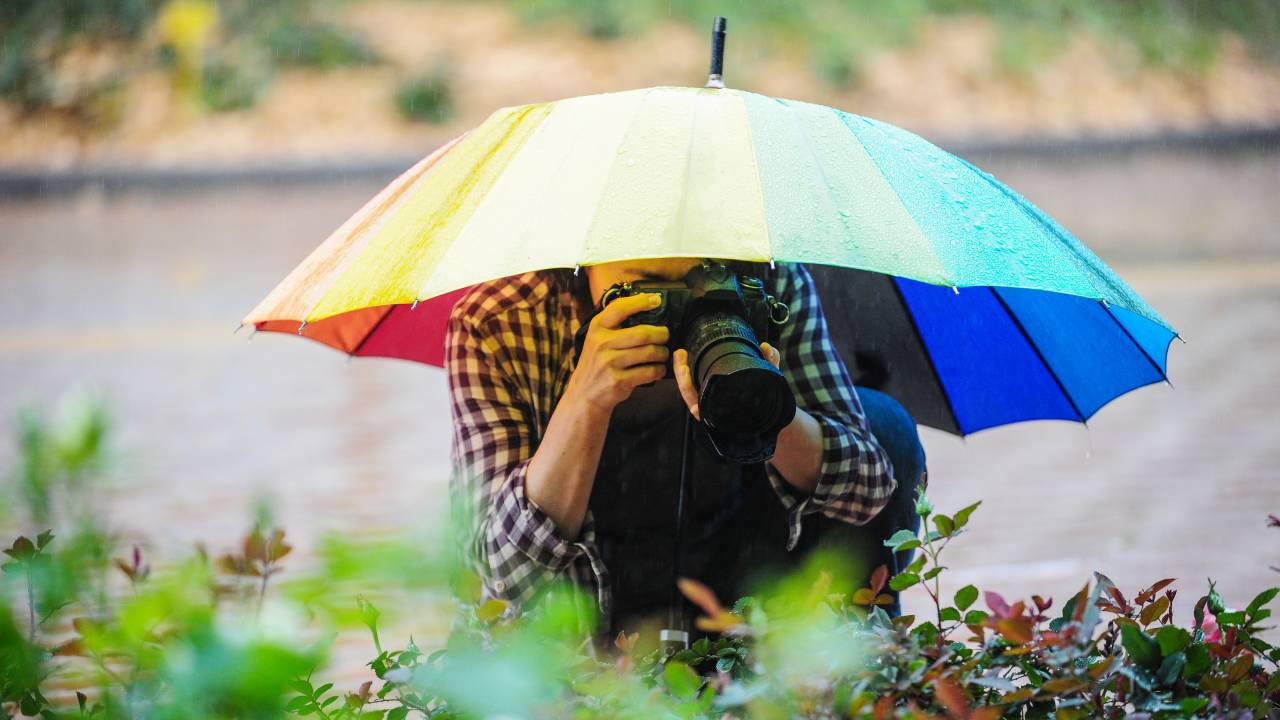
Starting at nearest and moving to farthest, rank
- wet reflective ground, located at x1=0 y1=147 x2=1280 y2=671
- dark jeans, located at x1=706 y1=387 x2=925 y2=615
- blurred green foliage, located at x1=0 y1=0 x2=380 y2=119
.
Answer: dark jeans, located at x1=706 y1=387 x2=925 y2=615, wet reflective ground, located at x1=0 y1=147 x2=1280 y2=671, blurred green foliage, located at x1=0 y1=0 x2=380 y2=119

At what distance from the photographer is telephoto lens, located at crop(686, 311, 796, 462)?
1.46m

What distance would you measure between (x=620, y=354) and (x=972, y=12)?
16.2 meters

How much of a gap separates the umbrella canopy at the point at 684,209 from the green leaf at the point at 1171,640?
1.49 ft

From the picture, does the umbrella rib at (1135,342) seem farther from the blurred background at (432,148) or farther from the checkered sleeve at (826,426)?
the blurred background at (432,148)

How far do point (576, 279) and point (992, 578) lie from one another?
2261 millimetres

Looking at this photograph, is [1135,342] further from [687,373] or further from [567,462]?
[567,462]

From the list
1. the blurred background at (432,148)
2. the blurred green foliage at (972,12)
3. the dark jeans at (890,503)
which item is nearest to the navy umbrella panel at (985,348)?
the dark jeans at (890,503)

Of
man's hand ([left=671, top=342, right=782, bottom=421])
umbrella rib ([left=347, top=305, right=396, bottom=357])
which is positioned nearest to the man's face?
man's hand ([left=671, top=342, right=782, bottom=421])

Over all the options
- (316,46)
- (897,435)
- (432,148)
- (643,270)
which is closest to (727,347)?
(643,270)

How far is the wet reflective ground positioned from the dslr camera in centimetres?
52

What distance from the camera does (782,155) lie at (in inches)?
61.4

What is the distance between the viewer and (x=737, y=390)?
1456 millimetres

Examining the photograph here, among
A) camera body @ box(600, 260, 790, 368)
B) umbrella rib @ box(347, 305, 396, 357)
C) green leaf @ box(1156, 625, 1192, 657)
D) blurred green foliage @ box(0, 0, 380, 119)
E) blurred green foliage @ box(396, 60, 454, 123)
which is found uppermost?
blurred green foliage @ box(0, 0, 380, 119)

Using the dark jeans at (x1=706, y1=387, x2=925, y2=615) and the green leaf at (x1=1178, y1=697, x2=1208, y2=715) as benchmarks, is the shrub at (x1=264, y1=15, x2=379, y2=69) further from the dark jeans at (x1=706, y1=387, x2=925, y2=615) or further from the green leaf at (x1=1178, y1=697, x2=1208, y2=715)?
the green leaf at (x1=1178, y1=697, x2=1208, y2=715)
